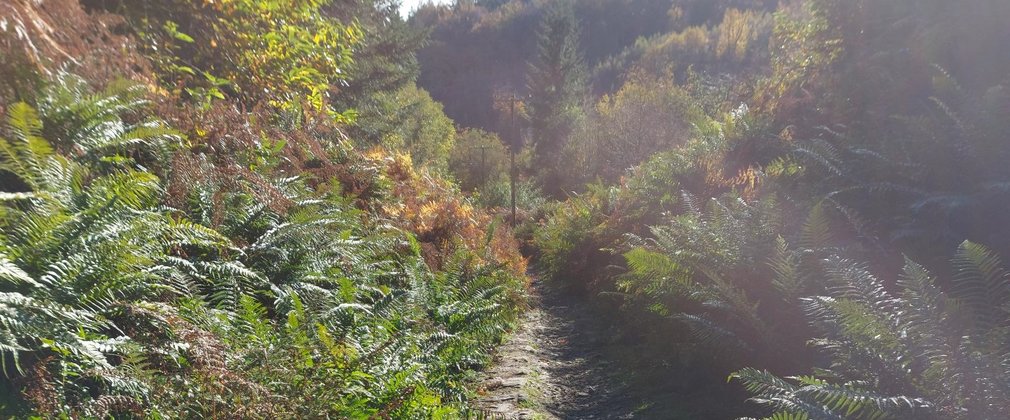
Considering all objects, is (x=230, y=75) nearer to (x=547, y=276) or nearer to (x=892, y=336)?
(x=892, y=336)

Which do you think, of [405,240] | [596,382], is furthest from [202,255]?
[596,382]

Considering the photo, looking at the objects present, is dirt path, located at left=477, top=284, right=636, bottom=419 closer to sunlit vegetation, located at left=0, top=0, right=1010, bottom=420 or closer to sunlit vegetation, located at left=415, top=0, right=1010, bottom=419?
sunlit vegetation, located at left=0, top=0, right=1010, bottom=420

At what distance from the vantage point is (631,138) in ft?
79.2

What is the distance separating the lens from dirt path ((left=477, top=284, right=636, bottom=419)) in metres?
5.07

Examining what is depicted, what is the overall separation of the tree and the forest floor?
105ft

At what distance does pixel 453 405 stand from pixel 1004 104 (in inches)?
224

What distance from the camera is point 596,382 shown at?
19.7 ft

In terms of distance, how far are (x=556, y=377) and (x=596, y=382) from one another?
45cm

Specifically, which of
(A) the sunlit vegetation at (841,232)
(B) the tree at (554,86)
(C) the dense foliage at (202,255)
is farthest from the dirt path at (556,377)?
(B) the tree at (554,86)

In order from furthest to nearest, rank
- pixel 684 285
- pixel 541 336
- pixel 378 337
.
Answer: pixel 541 336
pixel 684 285
pixel 378 337

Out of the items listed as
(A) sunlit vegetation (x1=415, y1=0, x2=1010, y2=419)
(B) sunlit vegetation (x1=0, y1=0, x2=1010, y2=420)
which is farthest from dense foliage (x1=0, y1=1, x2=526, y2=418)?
(A) sunlit vegetation (x1=415, y1=0, x2=1010, y2=419)

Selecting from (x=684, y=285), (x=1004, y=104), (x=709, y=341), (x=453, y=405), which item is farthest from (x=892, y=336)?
(x=1004, y=104)

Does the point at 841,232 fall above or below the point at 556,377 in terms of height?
above

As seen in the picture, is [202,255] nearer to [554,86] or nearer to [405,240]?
[405,240]
